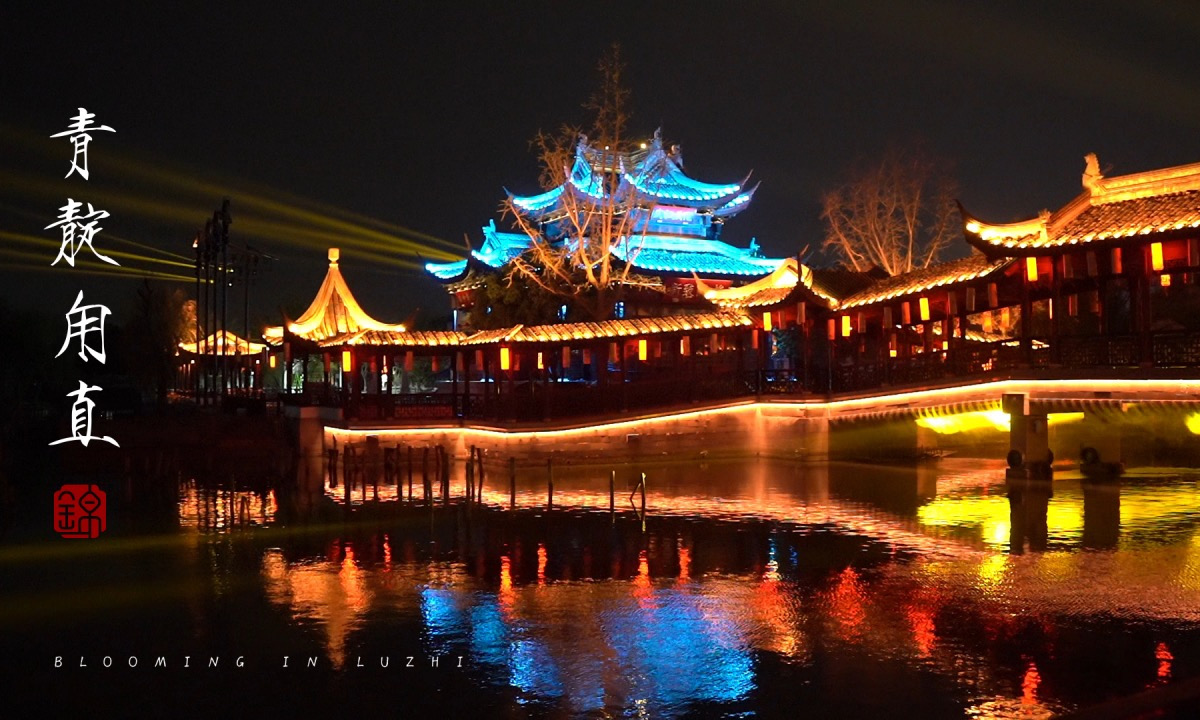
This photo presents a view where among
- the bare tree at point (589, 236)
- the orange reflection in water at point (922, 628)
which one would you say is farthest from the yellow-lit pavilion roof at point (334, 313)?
the orange reflection in water at point (922, 628)

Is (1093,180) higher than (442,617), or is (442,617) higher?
(1093,180)

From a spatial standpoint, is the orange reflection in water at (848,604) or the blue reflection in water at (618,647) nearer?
the blue reflection in water at (618,647)

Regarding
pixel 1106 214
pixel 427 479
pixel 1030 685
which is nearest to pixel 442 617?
pixel 1030 685

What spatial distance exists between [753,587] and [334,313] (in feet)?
95.4

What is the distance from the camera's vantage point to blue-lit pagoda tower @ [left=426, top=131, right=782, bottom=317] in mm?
43875

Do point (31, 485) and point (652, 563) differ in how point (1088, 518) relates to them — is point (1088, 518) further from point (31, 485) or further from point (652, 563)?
point (31, 485)

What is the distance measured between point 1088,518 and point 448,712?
1438 centimetres

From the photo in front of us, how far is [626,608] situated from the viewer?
44.1ft

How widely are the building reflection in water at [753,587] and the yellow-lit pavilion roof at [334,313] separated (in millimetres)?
19214

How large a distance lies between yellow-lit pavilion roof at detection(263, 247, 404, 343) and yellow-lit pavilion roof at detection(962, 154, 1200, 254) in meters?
23.3

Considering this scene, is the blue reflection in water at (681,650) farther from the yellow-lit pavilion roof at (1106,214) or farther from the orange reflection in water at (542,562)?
the yellow-lit pavilion roof at (1106,214)

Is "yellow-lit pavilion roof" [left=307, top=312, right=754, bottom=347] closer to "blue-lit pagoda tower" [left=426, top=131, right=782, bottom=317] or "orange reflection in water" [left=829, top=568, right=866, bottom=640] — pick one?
"blue-lit pagoda tower" [left=426, top=131, right=782, bottom=317]

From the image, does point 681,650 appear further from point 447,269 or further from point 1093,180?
point 447,269

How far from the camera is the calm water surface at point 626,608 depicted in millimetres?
10117
